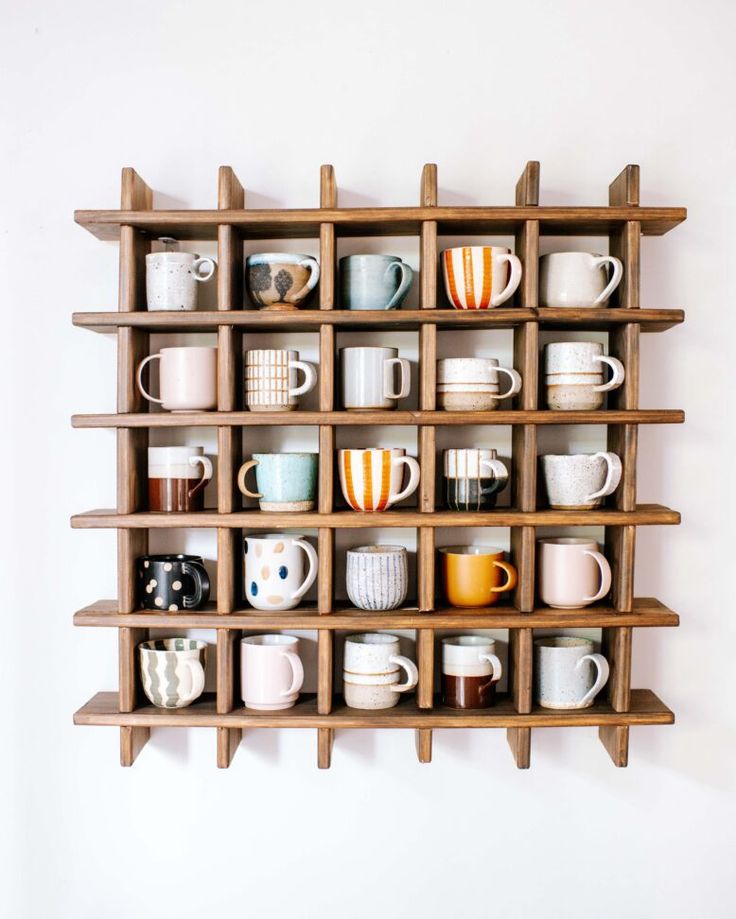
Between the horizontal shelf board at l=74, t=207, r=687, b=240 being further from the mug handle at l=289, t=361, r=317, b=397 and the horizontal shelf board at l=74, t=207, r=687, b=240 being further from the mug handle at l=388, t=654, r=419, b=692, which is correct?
the mug handle at l=388, t=654, r=419, b=692

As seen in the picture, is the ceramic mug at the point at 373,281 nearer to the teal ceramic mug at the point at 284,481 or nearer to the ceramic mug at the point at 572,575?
the teal ceramic mug at the point at 284,481

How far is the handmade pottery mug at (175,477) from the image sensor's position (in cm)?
124

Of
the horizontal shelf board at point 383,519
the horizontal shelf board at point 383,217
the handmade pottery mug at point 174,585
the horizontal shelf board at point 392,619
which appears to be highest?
the horizontal shelf board at point 383,217

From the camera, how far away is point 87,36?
1.34m

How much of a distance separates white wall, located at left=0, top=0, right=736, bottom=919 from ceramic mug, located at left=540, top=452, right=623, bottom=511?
0.45ft

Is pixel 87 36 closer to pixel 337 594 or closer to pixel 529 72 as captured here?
pixel 529 72

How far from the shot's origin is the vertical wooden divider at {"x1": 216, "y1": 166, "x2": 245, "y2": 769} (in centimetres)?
122

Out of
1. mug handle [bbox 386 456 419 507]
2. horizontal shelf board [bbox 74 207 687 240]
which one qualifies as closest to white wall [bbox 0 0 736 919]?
horizontal shelf board [bbox 74 207 687 240]

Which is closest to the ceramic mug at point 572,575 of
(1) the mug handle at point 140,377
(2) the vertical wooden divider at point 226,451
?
(2) the vertical wooden divider at point 226,451

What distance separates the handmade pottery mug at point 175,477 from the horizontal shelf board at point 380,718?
29cm

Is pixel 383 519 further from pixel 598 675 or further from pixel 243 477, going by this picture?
pixel 598 675

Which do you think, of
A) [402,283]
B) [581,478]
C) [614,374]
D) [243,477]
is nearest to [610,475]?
[581,478]

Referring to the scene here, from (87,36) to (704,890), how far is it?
162 centimetres

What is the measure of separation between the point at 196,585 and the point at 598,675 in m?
0.58
